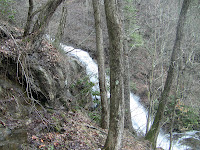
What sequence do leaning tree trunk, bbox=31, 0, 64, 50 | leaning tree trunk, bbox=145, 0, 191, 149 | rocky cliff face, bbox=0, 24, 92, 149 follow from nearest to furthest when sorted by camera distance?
1. rocky cliff face, bbox=0, 24, 92, 149
2. leaning tree trunk, bbox=31, 0, 64, 50
3. leaning tree trunk, bbox=145, 0, 191, 149

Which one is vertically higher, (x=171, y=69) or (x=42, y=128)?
(x=171, y=69)

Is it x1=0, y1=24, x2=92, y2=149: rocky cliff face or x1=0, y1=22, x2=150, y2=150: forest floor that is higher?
x1=0, y1=24, x2=92, y2=149: rocky cliff face

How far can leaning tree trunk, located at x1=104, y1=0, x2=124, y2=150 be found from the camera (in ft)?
13.7

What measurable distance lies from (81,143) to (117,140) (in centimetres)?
143

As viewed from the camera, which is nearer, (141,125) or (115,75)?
(115,75)

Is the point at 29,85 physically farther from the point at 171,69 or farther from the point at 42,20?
the point at 171,69

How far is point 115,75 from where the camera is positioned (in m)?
4.40

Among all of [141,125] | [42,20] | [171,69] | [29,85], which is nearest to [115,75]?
[29,85]

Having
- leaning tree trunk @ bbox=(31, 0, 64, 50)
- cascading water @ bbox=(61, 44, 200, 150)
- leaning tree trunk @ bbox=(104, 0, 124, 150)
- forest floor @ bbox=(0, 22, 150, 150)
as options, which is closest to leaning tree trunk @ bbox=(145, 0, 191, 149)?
cascading water @ bbox=(61, 44, 200, 150)

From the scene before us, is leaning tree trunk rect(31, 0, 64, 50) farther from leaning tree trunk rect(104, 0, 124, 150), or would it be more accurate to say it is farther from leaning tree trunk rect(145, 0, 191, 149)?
leaning tree trunk rect(145, 0, 191, 149)

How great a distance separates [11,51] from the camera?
543cm

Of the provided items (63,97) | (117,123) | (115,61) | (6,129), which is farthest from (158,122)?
(6,129)

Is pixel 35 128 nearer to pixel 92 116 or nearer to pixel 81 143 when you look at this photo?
pixel 81 143

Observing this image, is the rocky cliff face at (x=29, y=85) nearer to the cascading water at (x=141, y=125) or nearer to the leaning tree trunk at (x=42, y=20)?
the leaning tree trunk at (x=42, y=20)
